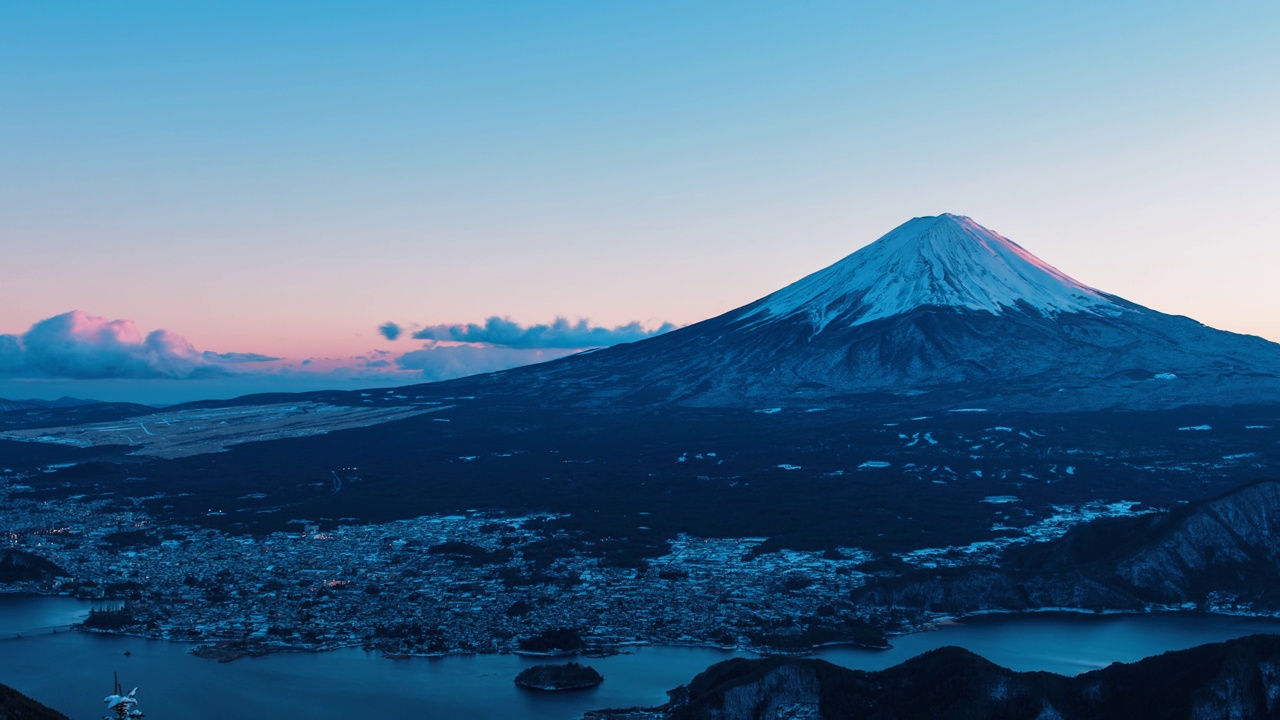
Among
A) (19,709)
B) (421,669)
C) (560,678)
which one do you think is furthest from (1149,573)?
(19,709)

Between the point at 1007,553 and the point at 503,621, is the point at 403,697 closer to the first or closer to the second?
the point at 503,621

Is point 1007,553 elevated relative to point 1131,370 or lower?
lower

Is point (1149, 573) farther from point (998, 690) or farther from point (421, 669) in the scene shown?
point (421, 669)

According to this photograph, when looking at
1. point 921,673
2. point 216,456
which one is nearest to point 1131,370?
point 216,456

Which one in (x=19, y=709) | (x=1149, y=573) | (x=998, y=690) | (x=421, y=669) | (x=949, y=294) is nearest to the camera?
(x=19, y=709)

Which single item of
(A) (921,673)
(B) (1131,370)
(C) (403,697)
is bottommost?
(C) (403,697)

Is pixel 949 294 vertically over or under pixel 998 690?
over

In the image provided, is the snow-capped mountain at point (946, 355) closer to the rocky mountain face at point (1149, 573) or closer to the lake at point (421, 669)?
the rocky mountain face at point (1149, 573)

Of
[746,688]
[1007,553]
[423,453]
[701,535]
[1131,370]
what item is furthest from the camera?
[1131,370]

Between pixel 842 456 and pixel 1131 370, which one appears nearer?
pixel 842 456
